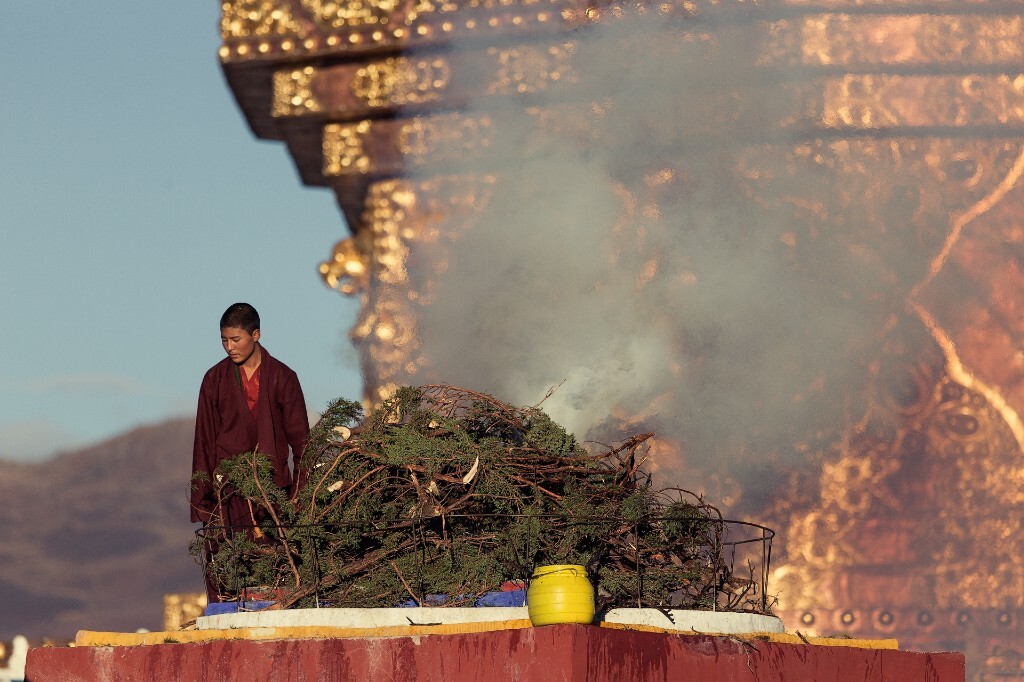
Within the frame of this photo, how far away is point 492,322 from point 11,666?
13.7 feet

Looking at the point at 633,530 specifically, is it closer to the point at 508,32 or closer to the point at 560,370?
the point at 560,370

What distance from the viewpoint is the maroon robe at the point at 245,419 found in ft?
25.3

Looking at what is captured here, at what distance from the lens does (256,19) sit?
1228cm

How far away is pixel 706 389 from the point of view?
10.9 m

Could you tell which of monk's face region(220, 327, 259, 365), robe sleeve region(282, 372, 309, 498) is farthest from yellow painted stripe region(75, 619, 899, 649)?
monk's face region(220, 327, 259, 365)

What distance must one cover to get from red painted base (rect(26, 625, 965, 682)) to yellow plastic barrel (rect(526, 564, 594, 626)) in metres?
0.08

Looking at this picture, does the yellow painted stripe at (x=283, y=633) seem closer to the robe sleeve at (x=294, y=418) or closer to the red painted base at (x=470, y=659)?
the red painted base at (x=470, y=659)

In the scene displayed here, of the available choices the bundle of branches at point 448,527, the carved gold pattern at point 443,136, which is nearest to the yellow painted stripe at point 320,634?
the bundle of branches at point 448,527

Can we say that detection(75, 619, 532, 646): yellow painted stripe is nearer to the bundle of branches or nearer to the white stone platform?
the white stone platform

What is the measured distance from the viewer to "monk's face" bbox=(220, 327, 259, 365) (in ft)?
Answer: 25.0

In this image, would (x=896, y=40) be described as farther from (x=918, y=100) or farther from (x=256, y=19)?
(x=256, y=19)

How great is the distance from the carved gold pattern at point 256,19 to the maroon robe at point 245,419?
504 centimetres

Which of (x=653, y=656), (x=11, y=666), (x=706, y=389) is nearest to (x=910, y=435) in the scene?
(x=706, y=389)

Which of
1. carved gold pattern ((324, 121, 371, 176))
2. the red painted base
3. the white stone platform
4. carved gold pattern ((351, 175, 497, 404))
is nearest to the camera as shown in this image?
the red painted base
